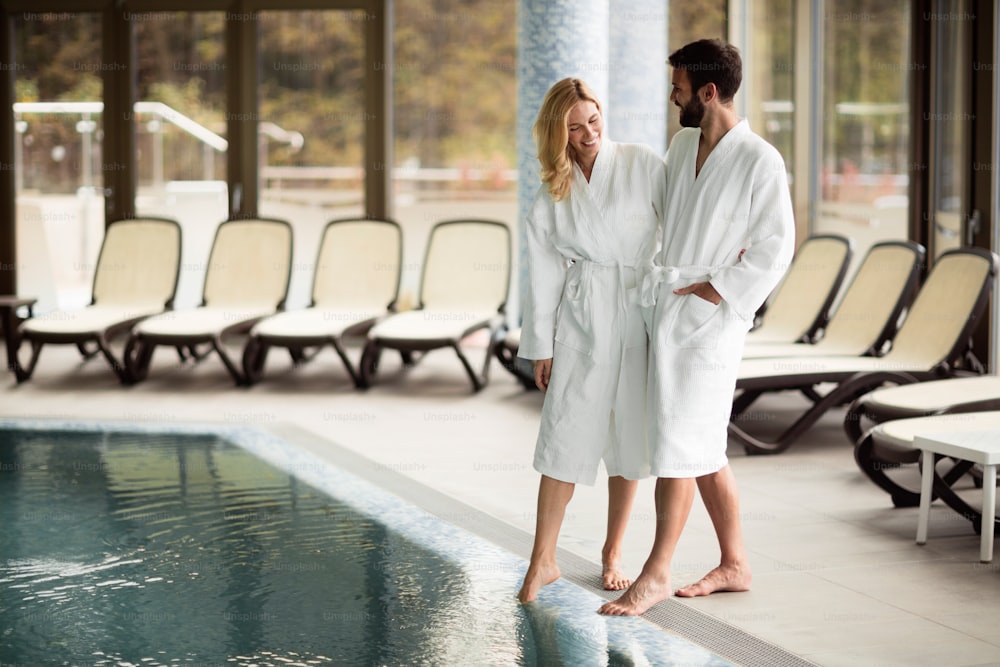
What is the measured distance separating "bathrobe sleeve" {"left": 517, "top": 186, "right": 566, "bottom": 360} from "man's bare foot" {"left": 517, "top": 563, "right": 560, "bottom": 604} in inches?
24.3

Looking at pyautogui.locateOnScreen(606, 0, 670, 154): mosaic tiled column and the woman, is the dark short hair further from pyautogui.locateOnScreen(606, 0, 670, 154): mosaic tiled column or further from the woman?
pyautogui.locateOnScreen(606, 0, 670, 154): mosaic tiled column

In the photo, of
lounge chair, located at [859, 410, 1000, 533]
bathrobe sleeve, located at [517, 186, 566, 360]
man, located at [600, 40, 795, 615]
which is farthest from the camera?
lounge chair, located at [859, 410, 1000, 533]

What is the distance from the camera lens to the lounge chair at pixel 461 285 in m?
8.37

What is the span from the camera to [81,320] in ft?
28.3

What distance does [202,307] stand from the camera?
9.32 m

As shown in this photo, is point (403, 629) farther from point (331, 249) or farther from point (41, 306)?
point (41, 306)

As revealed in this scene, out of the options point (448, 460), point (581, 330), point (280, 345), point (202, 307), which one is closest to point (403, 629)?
point (581, 330)

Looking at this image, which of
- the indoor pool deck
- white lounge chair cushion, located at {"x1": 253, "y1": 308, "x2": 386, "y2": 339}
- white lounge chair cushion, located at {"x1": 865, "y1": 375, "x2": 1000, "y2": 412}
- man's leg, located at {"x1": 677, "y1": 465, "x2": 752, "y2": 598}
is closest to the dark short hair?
man's leg, located at {"x1": 677, "y1": 465, "x2": 752, "y2": 598}

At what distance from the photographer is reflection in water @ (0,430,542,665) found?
11.3 feet

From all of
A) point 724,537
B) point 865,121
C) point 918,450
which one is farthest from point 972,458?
point 865,121

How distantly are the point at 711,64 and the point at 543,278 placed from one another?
0.75 meters

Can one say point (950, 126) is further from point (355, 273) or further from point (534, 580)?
point (534, 580)

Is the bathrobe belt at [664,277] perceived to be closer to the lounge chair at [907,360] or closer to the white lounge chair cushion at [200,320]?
the lounge chair at [907,360]

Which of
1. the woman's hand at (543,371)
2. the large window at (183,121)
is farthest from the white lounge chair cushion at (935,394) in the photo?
the large window at (183,121)
